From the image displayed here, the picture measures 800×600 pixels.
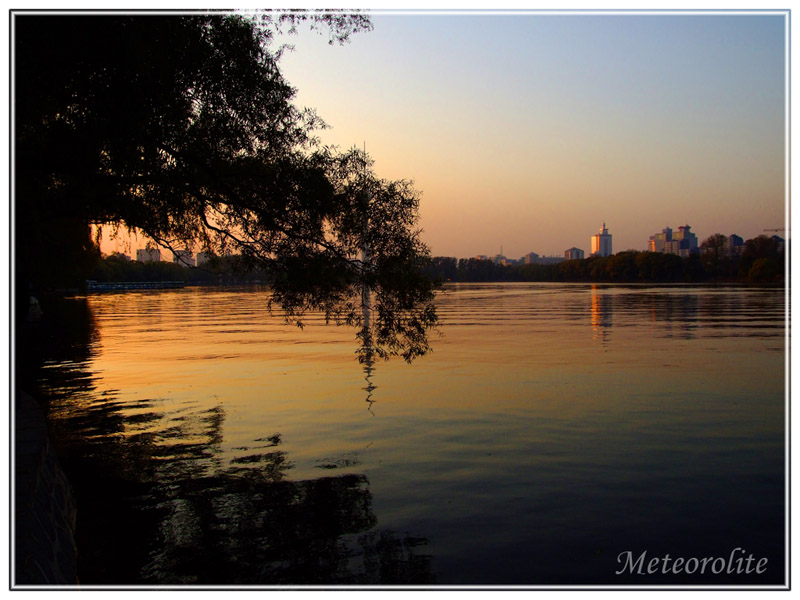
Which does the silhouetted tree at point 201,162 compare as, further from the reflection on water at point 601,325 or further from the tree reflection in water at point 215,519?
the reflection on water at point 601,325

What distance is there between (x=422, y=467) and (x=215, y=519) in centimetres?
527

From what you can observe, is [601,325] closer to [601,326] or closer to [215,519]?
[601,326]

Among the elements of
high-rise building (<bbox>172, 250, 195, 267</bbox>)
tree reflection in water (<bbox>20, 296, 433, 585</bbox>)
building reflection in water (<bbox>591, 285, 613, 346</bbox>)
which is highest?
high-rise building (<bbox>172, 250, 195, 267</bbox>)

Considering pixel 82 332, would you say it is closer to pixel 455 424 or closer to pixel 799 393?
pixel 455 424

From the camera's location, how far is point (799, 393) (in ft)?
41.7

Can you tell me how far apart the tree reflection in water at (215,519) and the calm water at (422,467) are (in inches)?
2.1

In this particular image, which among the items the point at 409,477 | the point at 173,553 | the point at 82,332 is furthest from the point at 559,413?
the point at 82,332

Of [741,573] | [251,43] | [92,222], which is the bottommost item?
[741,573]

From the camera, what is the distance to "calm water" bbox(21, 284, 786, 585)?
38.1ft

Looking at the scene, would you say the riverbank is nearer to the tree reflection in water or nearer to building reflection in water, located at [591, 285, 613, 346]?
the tree reflection in water

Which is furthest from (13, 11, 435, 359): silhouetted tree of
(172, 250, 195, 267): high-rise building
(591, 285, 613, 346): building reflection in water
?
(591, 285, 613, 346): building reflection in water

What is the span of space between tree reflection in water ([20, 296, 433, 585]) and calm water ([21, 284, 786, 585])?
0.17ft
